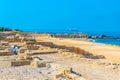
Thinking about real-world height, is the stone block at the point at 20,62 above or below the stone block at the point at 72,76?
above

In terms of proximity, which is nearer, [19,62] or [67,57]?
[19,62]

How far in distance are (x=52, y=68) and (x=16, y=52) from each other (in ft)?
27.5

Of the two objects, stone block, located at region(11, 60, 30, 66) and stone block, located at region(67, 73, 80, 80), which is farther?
stone block, located at region(11, 60, 30, 66)

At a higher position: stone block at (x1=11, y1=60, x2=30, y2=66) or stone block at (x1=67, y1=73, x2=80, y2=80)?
stone block at (x1=11, y1=60, x2=30, y2=66)

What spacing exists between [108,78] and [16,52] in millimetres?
10985

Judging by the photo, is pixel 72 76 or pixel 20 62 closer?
pixel 72 76

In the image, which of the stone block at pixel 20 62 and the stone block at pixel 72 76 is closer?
the stone block at pixel 72 76

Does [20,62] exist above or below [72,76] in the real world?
above

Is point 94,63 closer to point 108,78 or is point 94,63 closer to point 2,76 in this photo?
point 108,78

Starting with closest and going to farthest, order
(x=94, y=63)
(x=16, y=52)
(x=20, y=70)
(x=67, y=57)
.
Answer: (x=20, y=70) → (x=94, y=63) → (x=67, y=57) → (x=16, y=52)

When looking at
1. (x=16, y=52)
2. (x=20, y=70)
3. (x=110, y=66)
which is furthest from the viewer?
(x=16, y=52)

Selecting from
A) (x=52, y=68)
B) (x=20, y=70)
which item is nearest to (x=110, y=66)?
(x=52, y=68)

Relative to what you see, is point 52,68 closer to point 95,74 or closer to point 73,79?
point 95,74

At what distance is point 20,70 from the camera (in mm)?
14352
